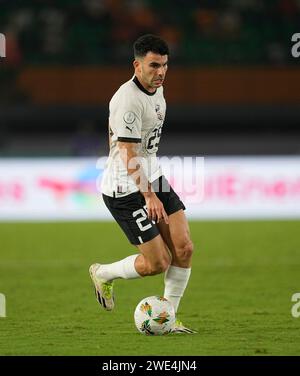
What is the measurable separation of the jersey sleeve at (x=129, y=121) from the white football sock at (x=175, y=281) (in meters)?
1.02

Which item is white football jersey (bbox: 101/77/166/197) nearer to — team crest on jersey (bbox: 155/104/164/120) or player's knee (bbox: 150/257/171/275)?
team crest on jersey (bbox: 155/104/164/120)

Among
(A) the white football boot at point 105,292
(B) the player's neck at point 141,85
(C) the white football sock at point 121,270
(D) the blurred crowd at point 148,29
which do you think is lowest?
(A) the white football boot at point 105,292

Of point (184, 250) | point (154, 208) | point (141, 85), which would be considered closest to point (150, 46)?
point (141, 85)

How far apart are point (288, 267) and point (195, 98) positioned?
293 inches

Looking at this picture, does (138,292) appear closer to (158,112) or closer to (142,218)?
→ (142,218)

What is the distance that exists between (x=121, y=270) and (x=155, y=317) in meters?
0.60

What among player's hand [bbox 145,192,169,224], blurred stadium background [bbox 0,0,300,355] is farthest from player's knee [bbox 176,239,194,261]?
blurred stadium background [bbox 0,0,300,355]

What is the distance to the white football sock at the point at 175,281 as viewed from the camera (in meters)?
6.81

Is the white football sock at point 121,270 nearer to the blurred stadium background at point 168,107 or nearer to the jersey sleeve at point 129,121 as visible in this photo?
the jersey sleeve at point 129,121

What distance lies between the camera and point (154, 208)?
634cm

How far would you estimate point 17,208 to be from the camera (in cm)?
1413

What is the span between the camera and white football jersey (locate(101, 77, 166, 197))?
253 inches

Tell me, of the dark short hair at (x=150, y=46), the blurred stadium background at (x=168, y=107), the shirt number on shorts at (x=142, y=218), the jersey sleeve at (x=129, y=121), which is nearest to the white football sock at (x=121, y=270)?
the shirt number on shorts at (x=142, y=218)
